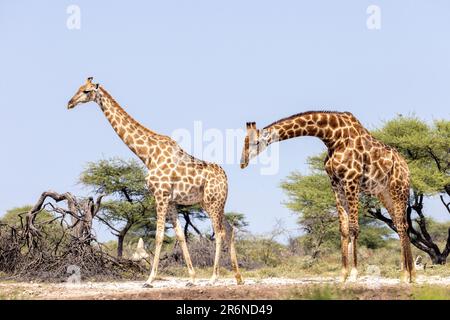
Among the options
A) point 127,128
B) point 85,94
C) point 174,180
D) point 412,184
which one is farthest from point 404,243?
point 412,184

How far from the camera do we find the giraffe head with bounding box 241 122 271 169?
13.8 m

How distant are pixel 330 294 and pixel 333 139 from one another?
4371mm

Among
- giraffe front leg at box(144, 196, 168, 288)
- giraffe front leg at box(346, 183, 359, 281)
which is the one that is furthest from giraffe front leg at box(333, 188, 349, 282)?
giraffe front leg at box(144, 196, 168, 288)

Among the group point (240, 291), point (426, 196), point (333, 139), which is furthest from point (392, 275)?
point (426, 196)

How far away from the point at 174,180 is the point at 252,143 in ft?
6.28

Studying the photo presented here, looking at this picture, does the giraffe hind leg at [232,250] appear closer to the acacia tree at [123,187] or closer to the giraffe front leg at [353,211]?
the giraffe front leg at [353,211]

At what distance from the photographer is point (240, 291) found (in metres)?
11.2

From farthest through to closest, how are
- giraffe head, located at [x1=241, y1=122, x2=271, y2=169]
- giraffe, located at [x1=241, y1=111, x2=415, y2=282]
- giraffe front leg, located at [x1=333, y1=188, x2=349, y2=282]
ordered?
giraffe head, located at [x1=241, y1=122, x2=271, y2=169], giraffe, located at [x1=241, y1=111, x2=415, y2=282], giraffe front leg, located at [x1=333, y1=188, x2=349, y2=282]

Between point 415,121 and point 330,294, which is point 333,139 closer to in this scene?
point 330,294

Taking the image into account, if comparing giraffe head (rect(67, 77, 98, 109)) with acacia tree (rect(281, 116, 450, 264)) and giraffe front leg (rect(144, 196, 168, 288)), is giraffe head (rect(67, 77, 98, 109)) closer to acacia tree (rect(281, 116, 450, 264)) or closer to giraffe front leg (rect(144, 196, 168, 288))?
giraffe front leg (rect(144, 196, 168, 288))

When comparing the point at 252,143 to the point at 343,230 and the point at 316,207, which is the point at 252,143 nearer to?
the point at 343,230

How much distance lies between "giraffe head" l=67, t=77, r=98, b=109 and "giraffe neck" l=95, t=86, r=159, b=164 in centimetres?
11

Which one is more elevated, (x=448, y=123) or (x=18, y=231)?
(x=448, y=123)

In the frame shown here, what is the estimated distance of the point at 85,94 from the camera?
15.5m
